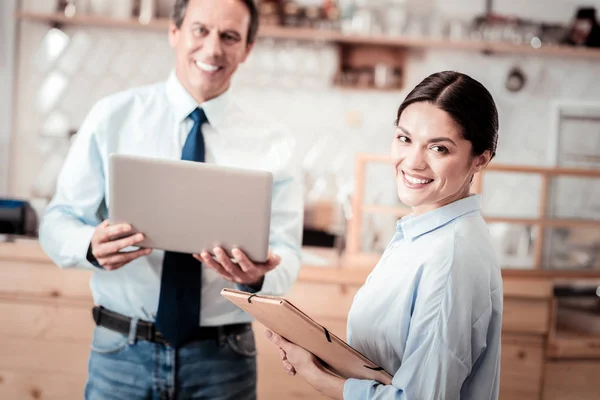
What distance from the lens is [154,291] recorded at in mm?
1653

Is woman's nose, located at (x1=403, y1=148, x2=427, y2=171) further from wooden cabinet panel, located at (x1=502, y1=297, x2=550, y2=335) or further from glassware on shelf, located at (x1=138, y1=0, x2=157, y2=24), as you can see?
glassware on shelf, located at (x1=138, y1=0, x2=157, y2=24)

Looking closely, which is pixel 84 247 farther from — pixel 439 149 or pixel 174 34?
pixel 439 149

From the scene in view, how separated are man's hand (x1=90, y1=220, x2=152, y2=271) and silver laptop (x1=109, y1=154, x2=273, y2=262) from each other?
0.02m

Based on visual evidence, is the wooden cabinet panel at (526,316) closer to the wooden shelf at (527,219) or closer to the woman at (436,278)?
the wooden shelf at (527,219)

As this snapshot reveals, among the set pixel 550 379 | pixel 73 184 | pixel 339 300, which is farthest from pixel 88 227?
pixel 550 379

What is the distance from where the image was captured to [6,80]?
4.38 m

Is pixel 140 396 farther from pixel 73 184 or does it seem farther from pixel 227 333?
pixel 73 184

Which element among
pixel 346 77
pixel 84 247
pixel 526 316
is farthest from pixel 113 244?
pixel 346 77

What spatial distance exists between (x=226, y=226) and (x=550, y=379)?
2.06m

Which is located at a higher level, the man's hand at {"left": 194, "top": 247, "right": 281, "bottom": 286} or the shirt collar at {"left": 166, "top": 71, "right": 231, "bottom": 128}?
the shirt collar at {"left": 166, "top": 71, "right": 231, "bottom": 128}

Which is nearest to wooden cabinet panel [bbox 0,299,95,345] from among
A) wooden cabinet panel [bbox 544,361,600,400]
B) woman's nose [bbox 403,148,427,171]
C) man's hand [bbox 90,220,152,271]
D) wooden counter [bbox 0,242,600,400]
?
wooden counter [bbox 0,242,600,400]

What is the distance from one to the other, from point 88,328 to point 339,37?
7.63 ft

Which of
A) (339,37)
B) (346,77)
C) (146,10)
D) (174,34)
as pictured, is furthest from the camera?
(346,77)

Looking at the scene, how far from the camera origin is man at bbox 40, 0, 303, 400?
161cm
